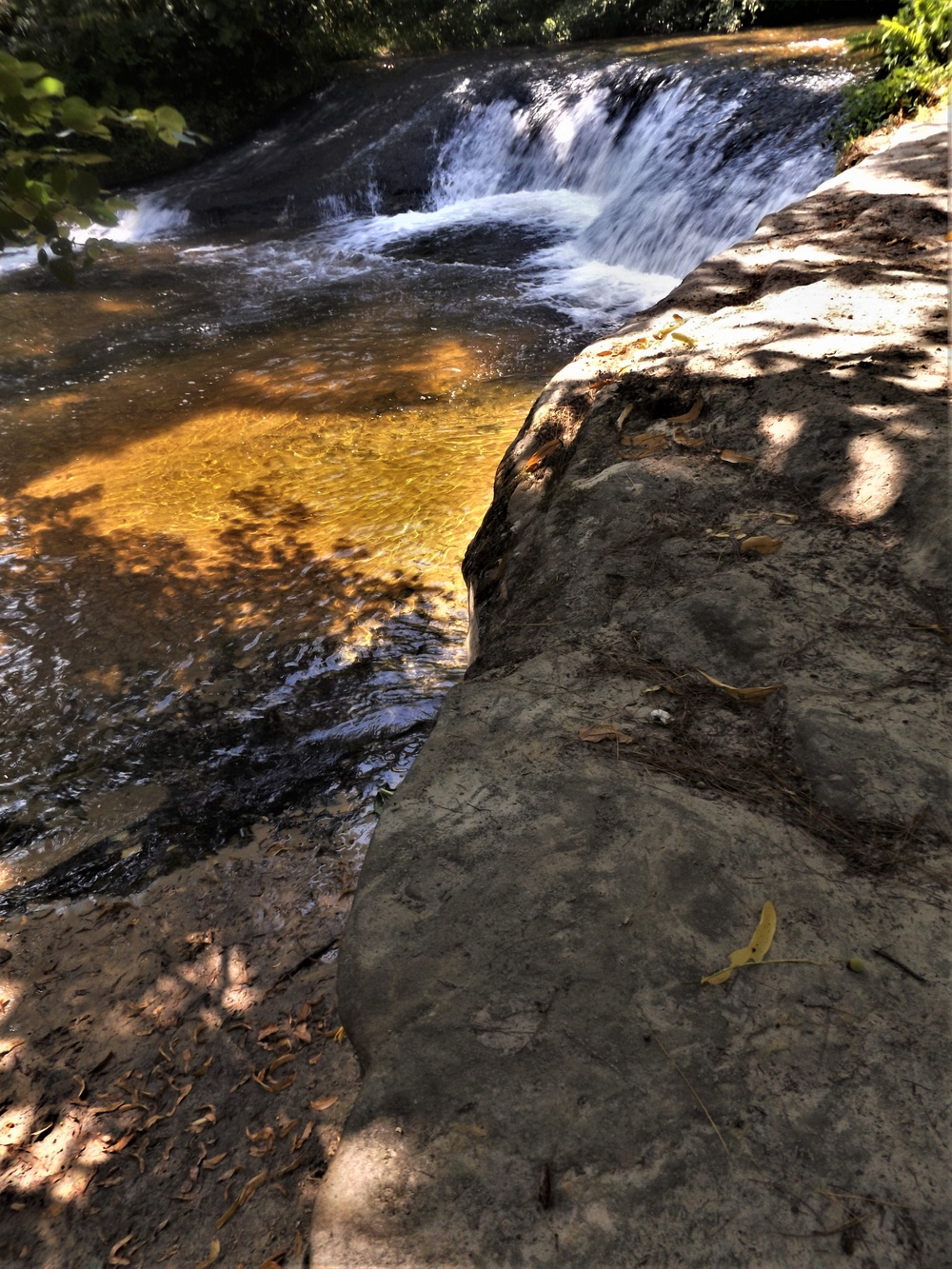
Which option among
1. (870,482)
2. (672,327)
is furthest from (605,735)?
(672,327)

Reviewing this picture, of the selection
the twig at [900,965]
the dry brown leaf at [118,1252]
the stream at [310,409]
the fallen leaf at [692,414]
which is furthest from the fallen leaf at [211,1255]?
the fallen leaf at [692,414]

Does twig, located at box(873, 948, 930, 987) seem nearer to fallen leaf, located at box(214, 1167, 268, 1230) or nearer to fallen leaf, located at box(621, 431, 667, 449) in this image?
fallen leaf, located at box(214, 1167, 268, 1230)

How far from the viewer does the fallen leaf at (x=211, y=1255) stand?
6.00 feet

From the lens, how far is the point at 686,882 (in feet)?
5.43

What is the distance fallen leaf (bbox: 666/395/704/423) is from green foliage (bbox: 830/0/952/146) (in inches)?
222

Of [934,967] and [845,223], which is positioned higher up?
[845,223]

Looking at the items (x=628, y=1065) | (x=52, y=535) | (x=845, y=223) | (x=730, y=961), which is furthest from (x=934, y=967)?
(x=52, y=535)

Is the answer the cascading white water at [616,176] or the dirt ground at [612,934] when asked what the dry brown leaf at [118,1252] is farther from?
the cascading white water at [616,176]

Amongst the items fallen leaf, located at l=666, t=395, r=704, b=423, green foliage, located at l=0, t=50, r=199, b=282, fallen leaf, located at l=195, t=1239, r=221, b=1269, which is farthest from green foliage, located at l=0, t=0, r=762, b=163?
fallen leaf, located at l=195, t=1239, r=221, b=1269

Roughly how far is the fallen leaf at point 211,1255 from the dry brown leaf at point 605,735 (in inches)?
54.2

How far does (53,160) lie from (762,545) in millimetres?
2027

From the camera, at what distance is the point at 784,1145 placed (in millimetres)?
1279

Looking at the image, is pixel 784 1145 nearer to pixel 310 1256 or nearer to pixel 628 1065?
pixel 628 1065

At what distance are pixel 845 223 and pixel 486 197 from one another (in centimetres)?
917
